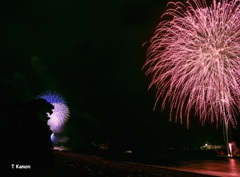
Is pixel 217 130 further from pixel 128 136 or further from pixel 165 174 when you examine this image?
pixel 165 174

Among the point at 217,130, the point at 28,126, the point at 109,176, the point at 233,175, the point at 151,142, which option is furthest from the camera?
the point at 151,142

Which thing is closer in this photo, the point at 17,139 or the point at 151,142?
the point at 17,139

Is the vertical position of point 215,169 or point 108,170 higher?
point 215,169

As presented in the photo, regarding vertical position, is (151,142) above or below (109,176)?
above

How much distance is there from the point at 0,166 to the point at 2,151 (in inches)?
15.4

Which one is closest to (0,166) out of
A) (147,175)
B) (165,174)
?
(165,174)

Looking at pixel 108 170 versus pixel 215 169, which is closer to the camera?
pixel 215 169

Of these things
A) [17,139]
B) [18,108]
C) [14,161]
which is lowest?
[14,161]

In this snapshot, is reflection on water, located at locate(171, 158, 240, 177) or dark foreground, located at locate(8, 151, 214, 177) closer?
reflection on water, located at locate(171, 158, 240, 177)

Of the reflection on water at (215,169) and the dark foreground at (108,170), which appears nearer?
the reflection on water at (215,169)

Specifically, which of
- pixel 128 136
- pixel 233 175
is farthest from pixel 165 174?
pixel 128 136

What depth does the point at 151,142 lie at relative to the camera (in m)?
135

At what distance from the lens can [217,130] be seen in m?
122

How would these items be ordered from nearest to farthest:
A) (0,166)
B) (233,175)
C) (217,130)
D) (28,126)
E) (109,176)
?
1. (0,166)
2. (28,126)
3. (233,175)
4. (109,176)
5. (217,130)
